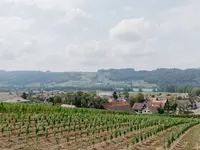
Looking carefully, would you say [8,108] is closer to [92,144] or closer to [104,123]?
[104,123]

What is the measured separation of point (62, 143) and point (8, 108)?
73.4 ft

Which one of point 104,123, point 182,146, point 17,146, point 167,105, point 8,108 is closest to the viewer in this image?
point 17,146

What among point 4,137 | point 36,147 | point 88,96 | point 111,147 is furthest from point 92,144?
point 88,96

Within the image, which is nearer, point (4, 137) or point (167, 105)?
point (4, 137)

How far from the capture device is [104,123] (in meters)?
33.7

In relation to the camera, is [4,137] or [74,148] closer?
[74,148]

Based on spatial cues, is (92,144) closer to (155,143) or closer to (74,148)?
(74,148)

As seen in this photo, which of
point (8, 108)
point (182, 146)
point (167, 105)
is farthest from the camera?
point (167, 105)

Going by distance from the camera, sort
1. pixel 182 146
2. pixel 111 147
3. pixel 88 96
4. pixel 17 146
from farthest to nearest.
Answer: pixel 88 96 → pixel 182 146 → pixel 111 147 → pixel 17 146

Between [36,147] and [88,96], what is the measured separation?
265 feet

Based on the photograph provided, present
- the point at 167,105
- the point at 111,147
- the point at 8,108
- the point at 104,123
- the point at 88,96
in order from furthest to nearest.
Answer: the point at 167,105
the point at 88,96
the point at 8,108
the point at 104,123
the point at 111,147

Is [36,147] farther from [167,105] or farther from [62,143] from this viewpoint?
[167,105]

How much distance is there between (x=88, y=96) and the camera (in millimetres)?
98812

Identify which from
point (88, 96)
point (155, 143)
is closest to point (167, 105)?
point (88, 96)
